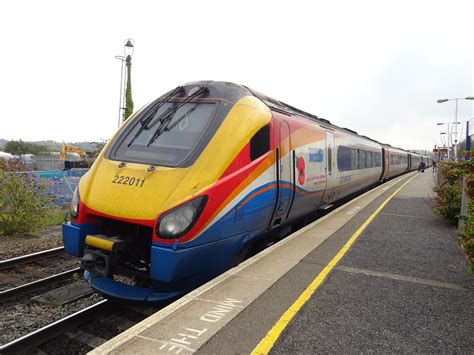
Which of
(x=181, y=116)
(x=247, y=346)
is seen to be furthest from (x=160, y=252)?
(x=181, y=116)

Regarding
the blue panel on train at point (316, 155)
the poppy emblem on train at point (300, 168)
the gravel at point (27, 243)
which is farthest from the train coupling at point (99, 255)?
the blue panel on train at point (316, 155)

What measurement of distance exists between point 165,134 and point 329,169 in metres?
5.14

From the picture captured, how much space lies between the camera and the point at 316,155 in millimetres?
7516

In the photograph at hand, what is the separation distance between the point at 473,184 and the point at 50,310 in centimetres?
590

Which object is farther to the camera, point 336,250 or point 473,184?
point 336,250

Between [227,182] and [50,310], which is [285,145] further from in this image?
[50,310]

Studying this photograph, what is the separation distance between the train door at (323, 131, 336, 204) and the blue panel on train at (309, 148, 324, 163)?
1.61ft

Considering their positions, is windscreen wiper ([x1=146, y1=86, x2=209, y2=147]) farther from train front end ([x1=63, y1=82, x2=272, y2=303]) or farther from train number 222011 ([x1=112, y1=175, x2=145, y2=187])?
train number 222011 ([x1=112, y1=175, x2=145, y2=187])

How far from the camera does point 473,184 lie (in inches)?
157

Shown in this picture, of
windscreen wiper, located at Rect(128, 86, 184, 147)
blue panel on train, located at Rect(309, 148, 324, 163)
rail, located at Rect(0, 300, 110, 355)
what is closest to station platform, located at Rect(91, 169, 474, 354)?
rail, located at Rect(0, 300, 110, 355)

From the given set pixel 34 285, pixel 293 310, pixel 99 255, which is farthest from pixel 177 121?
pixel 34 285

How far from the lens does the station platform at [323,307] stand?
9.35 feet

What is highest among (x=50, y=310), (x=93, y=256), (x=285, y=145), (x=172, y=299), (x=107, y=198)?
(x=285, y=145)

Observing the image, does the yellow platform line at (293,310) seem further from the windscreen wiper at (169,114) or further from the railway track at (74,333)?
the windscreen wiper at (169,114)
